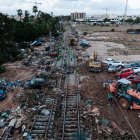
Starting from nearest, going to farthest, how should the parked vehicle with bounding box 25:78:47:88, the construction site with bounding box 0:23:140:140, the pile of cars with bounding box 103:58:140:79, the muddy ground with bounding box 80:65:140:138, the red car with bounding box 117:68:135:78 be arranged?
the construction site with bounding box 0:23:140:140, the muddy ground with bounding box 80:65:140:138, the parked vehicle with bounding box 25:78:47:88, the red car with bounding box 117:68:135:78, the pile of cars with bounding box 103:58:140:79

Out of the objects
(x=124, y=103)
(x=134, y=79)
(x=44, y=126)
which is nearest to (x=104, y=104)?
(x=124, y=103)

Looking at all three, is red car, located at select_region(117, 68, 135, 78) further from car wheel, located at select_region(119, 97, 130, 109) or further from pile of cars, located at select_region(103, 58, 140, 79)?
car wheel, located at select_region(119, 97, 130, 109)

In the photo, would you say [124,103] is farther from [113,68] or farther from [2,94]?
[113,68]

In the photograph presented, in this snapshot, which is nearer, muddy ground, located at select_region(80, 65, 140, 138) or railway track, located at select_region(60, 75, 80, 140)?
railway track, located at select_region(60, 75, 80, 140)

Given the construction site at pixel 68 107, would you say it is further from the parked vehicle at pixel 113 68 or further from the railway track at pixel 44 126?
the parked vehicle at pixel 113 68

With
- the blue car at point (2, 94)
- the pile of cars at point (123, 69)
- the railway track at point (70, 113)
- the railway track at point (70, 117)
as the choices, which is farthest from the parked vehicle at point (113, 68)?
the blue car at point (2, 94)

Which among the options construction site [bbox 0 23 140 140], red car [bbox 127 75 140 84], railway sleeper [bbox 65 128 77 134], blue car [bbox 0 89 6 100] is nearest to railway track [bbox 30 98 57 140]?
construction site [bbox 0 23 140 140]

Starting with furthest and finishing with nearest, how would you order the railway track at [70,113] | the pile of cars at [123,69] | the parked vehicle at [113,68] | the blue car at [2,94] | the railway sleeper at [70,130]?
1. the parked vehicle at [113,68]
2. the pile of cars at [123,69]
3. the blue car at [2,94]
4. the railway sleeper at [70,130]
5. the railway track at [70,113]

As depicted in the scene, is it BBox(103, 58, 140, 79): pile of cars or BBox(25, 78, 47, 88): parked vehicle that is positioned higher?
BBox(25, 78, 47, 88): parked vehicle

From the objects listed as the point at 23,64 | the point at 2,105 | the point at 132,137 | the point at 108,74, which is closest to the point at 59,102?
the point at 2,105
